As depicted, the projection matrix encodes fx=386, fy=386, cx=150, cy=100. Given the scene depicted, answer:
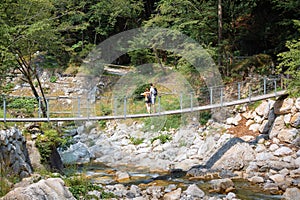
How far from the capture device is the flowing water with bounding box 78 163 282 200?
732cm

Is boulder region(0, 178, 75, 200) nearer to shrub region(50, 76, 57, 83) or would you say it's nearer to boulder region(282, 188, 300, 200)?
boulder region(282, 188, 300, 200)

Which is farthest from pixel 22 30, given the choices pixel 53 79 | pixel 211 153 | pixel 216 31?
pixel 53 79

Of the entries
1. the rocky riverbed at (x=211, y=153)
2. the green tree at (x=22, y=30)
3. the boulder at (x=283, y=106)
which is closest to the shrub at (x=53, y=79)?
the rocky riverbed at (x=211, y=153)

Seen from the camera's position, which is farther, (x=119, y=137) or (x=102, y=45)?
(x=102, y=45)

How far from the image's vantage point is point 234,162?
30.6 ft

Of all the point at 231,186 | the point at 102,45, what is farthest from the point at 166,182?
the point at 102,45

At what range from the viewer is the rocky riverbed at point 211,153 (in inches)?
301

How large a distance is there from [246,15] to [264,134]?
188 inches

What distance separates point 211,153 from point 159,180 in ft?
7.36

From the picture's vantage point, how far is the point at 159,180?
8.81 m

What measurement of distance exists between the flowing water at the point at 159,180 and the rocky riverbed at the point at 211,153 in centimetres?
10

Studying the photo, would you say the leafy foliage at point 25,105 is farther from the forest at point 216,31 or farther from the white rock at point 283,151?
the white rock at point 283,151

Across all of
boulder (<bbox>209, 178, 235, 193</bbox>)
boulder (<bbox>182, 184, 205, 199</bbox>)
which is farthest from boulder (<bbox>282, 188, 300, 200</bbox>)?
boulder (<bbox>182, 184, 205, 199</bbox>)

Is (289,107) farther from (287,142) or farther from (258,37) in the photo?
(258,37)
